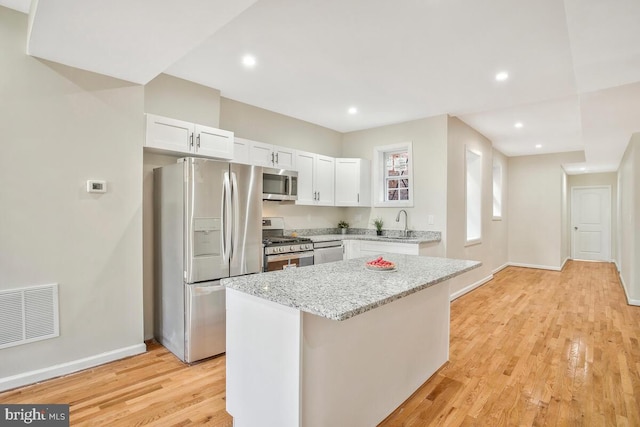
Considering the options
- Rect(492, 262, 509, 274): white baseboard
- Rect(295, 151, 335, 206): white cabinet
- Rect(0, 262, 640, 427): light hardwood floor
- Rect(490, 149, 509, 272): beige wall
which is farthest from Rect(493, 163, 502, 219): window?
Rect(295, 151, 335, 206): white cabinet

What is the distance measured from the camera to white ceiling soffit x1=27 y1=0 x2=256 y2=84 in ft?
5.74

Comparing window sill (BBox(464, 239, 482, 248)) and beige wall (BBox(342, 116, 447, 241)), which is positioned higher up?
beige wall (BBox(342, 116, 447, 241))

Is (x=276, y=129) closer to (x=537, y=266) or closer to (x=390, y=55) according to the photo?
(x=390, y=55)

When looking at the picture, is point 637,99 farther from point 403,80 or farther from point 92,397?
point 92,397

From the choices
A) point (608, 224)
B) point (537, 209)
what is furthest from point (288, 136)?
point (608, 224)

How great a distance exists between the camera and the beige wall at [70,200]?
2.27 m

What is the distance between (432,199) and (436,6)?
2.84 metres

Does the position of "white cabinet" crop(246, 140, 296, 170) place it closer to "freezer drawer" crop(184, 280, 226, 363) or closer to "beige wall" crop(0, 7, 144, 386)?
"beige wall" crop(0, 7, 144, 386)

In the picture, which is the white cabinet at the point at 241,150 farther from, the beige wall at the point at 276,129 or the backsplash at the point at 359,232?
the backsplash at the point at 359,232

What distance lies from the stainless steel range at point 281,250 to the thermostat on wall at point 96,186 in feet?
5.15

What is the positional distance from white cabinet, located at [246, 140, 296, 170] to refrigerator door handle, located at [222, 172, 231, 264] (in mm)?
1031

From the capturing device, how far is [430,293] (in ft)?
7.93

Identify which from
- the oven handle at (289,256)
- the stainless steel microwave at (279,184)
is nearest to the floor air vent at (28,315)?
the oven handle at (289,256)

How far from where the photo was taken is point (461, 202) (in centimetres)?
494
